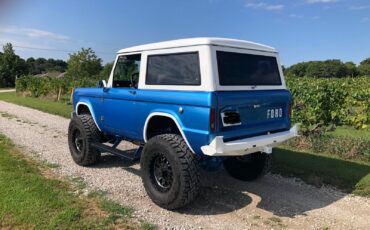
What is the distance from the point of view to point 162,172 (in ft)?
17.4

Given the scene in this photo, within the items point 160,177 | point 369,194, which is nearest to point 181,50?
point 160,177

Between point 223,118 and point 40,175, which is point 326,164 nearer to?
point 223,118

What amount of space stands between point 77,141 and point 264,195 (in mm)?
3874

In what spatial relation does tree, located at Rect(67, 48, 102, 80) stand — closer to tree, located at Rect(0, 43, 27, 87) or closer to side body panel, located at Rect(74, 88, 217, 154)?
tree, located at Rect(0, 43, 27, 87)

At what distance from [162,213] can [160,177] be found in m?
0.53

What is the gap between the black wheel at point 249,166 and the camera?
6191 mm

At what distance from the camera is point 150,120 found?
5590 millimetres

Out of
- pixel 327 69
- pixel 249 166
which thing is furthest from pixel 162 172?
pixel 327 69

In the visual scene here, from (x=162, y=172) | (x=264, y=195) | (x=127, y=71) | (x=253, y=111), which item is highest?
(x=127, y=71)

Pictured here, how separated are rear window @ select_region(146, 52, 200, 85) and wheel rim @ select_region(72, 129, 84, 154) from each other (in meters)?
2.42

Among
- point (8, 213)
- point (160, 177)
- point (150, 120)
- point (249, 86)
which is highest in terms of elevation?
point (249, 86)

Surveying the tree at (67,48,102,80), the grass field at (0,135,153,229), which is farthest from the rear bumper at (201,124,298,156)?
the tree at (67,48,102,80)

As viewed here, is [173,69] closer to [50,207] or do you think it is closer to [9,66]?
[50,207]

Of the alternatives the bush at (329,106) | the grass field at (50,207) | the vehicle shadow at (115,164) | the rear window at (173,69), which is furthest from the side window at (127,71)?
the bush at (329,106)
